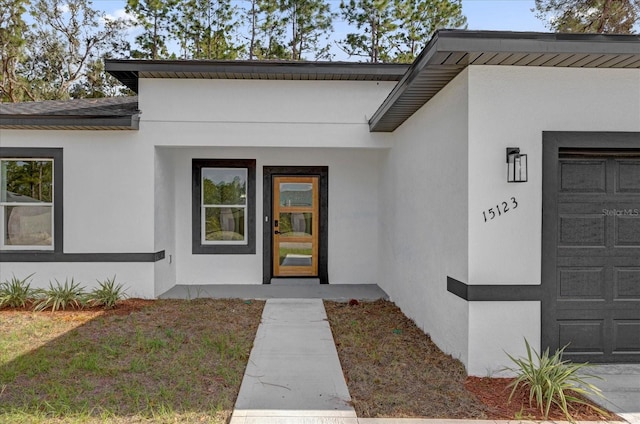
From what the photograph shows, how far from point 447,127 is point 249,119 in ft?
12.6

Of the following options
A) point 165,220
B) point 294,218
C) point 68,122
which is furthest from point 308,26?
point 68,122

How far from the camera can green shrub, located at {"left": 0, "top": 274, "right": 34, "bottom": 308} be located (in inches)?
279

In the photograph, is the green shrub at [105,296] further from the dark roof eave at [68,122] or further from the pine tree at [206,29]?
the pine tree at [206,29]

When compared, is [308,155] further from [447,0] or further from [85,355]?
[447,0]

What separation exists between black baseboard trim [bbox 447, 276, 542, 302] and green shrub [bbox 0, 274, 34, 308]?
6.70 m

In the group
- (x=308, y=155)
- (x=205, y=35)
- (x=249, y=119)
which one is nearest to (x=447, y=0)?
(x=205, y=35)

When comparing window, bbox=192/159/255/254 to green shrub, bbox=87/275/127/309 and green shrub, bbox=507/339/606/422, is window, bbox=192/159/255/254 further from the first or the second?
green shrub, bbox=507/339/606/422

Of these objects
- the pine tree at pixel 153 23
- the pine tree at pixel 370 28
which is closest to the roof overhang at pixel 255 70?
the pine tree at pixel 370 28

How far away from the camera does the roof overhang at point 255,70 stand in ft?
24.1

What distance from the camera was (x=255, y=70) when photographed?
750cm

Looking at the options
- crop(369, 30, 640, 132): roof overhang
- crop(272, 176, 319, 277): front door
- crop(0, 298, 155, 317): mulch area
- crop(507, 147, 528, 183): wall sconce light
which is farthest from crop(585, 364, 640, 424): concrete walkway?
crop(0, 298, 155, 317): mulch area

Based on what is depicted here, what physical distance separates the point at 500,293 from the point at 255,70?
5210 millimetres

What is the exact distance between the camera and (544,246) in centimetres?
443

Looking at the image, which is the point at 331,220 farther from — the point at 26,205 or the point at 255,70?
the point at 26,205
